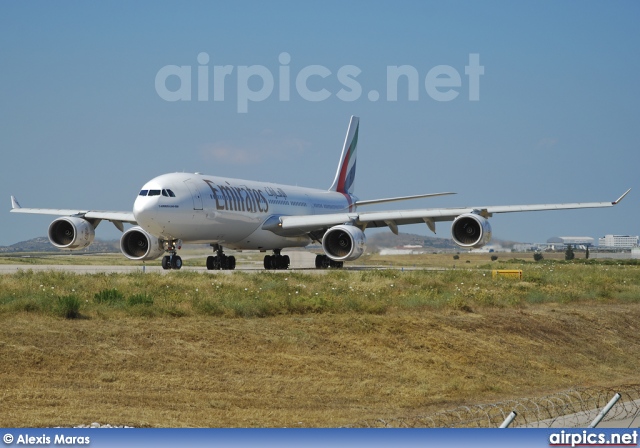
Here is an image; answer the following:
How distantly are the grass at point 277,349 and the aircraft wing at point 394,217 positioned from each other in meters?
9.31

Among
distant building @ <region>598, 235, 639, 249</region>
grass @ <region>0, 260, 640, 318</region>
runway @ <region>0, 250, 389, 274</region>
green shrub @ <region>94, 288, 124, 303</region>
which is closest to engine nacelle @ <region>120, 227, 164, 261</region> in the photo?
runway @ <region>0, 250, 389, 274</region>

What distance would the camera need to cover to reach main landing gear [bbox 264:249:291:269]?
143 ft

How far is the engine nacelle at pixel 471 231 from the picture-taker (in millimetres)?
37188

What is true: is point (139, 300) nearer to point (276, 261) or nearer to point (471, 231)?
point (471, 231)

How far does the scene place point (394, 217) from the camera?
133 feet

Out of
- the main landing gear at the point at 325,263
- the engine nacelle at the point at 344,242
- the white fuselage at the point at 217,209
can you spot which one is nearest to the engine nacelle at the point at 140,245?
the white fuselage at the point at 217,209

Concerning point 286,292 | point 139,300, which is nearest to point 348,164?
point 286,292

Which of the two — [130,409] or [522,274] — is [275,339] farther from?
[522,274]

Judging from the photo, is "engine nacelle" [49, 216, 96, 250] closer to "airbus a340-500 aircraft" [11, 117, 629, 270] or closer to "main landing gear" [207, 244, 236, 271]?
"airbus a340-500 aircraft" [11, 117, 629, 270]

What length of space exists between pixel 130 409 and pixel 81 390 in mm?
1374

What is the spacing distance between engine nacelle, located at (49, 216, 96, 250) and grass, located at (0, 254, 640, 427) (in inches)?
385

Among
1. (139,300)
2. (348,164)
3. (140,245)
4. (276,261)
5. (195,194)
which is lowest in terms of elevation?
(139,300)

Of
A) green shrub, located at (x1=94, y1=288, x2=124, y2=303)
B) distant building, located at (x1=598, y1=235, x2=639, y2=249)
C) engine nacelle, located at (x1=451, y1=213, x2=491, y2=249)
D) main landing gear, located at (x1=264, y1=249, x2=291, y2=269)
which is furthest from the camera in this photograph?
distant building, located at (x1=598, y1=235, x2=639, y2=249)

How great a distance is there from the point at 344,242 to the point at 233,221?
468cm
